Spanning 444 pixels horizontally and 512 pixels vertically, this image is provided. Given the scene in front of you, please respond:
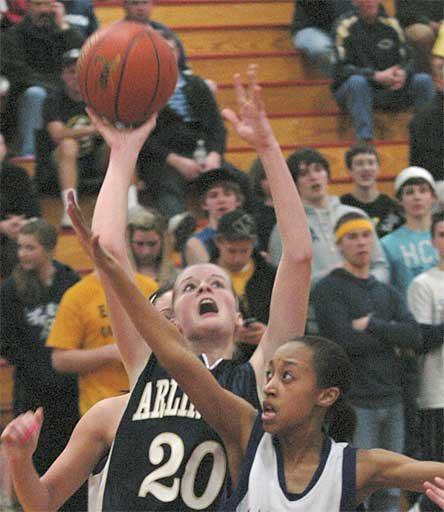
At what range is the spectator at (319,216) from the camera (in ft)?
21.5

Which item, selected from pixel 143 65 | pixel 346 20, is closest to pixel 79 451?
pixel 143 65

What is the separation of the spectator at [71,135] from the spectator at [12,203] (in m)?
0.48

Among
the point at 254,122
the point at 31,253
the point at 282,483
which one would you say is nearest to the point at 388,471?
the point at 282,483

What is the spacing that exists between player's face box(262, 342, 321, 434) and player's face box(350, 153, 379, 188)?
4185 millimetres

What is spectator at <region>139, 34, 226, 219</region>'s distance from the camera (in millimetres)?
7562

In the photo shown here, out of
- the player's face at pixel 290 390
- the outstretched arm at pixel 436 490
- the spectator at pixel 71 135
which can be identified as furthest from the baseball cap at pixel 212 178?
the outstretched arm at pixel 436 490

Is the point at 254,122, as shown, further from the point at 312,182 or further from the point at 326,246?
the point at 312,182

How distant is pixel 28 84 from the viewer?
7.72 metres

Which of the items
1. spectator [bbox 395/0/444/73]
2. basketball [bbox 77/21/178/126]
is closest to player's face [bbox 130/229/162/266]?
basketball [bbox 77/21/178/126]

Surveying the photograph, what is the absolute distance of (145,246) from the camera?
6.12 meters

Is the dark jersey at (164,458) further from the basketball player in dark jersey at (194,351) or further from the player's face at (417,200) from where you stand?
the player's face at (417,200)

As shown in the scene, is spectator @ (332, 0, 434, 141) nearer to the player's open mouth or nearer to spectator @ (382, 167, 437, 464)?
spectator @ (382, 167, 437, 464)

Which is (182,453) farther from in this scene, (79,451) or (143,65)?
(143,65)

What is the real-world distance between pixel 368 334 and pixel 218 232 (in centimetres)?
86
